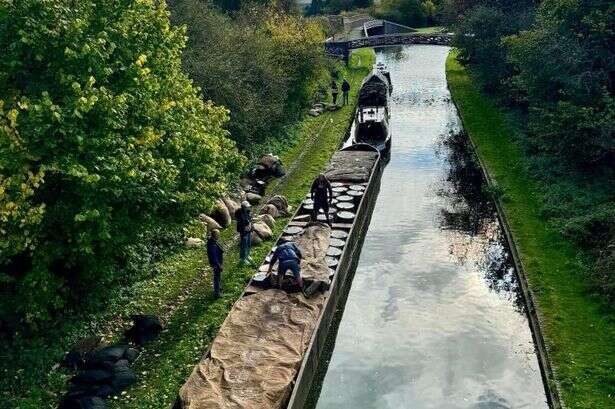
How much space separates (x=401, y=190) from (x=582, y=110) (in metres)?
9.15

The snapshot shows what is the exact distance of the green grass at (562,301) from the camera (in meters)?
13.8

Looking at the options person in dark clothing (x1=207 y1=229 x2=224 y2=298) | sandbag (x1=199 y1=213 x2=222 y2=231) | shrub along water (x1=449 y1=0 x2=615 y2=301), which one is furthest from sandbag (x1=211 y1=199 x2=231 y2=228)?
shrub along water (x1=449 y1=0 x2=615 y2=301)

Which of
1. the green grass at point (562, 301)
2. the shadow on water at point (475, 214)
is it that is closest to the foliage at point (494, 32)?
the shadow on water at point (475, 214)

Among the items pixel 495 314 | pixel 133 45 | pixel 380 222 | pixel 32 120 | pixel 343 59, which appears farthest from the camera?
pixel 343 59

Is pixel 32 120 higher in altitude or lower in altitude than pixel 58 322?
higher

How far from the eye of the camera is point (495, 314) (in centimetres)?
1784

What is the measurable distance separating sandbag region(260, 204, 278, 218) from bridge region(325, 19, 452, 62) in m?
39.5

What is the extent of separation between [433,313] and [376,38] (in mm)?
58090

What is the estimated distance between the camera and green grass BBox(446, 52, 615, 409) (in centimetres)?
1381

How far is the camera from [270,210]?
2431 cm

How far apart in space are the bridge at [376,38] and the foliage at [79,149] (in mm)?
46980

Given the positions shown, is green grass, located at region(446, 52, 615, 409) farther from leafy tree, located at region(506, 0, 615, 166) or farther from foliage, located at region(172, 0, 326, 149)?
foliage, located at region(172, 0, 326, 149)

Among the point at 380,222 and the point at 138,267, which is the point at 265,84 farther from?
the point at 138,267

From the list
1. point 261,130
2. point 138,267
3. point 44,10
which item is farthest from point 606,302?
point 261,130
